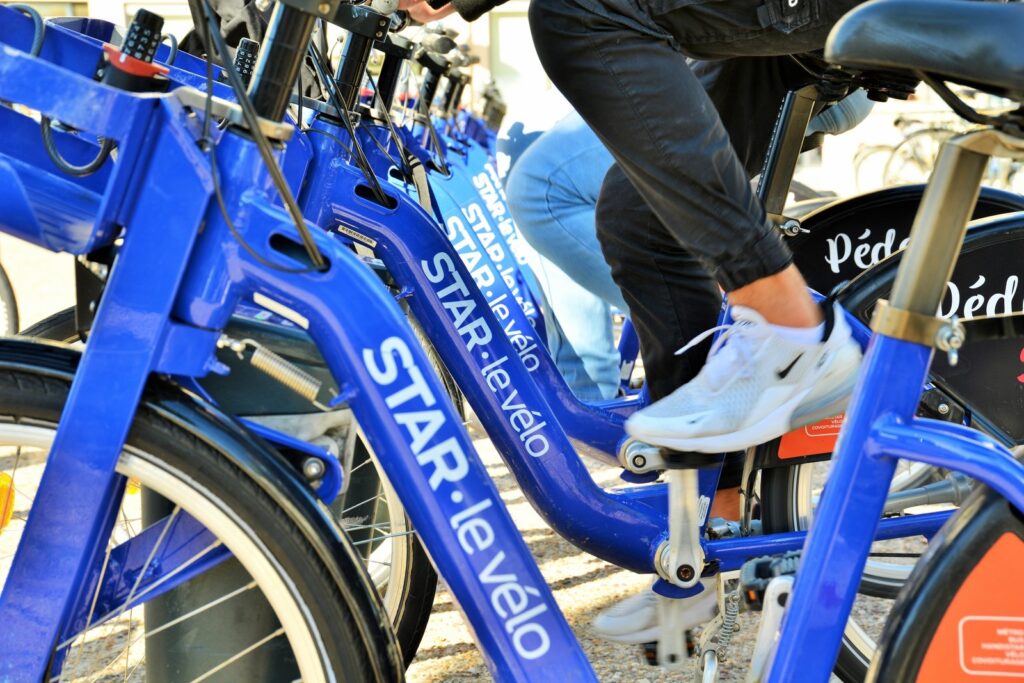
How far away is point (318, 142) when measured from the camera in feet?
6.85

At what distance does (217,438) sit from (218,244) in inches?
8.7

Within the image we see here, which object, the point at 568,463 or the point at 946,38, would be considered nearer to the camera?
the point at 946,38

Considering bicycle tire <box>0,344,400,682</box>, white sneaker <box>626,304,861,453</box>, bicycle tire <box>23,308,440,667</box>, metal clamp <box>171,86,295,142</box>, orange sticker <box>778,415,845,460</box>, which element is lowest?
bicycle tire <box>23,308,440,667</box>

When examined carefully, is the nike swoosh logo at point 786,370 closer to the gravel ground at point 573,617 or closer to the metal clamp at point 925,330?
the metal clamp at point 925,330

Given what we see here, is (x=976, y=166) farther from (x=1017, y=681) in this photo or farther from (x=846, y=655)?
(x=846, y=655)

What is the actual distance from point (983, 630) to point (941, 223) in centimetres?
50

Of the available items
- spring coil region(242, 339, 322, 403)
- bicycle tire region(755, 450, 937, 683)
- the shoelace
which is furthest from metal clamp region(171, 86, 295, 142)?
bicycle tire region(755, 450, 937, 683)

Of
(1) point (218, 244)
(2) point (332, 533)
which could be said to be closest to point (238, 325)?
(1) point (218, 244)

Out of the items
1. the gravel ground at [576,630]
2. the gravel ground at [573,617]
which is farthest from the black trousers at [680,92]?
the gravel ground at [573,617]

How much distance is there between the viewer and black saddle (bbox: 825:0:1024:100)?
3.99 feet

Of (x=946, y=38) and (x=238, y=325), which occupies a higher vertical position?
(x=946, y=38)

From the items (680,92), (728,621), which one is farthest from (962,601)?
(680,92)

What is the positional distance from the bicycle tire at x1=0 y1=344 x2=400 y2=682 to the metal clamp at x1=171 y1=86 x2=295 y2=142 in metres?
0.32

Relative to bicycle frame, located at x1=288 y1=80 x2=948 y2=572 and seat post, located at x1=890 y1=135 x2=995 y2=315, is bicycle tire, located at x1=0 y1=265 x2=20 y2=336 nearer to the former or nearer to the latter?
bicycle frame, located at x1=288 y1=80 x2=948 y2=572
